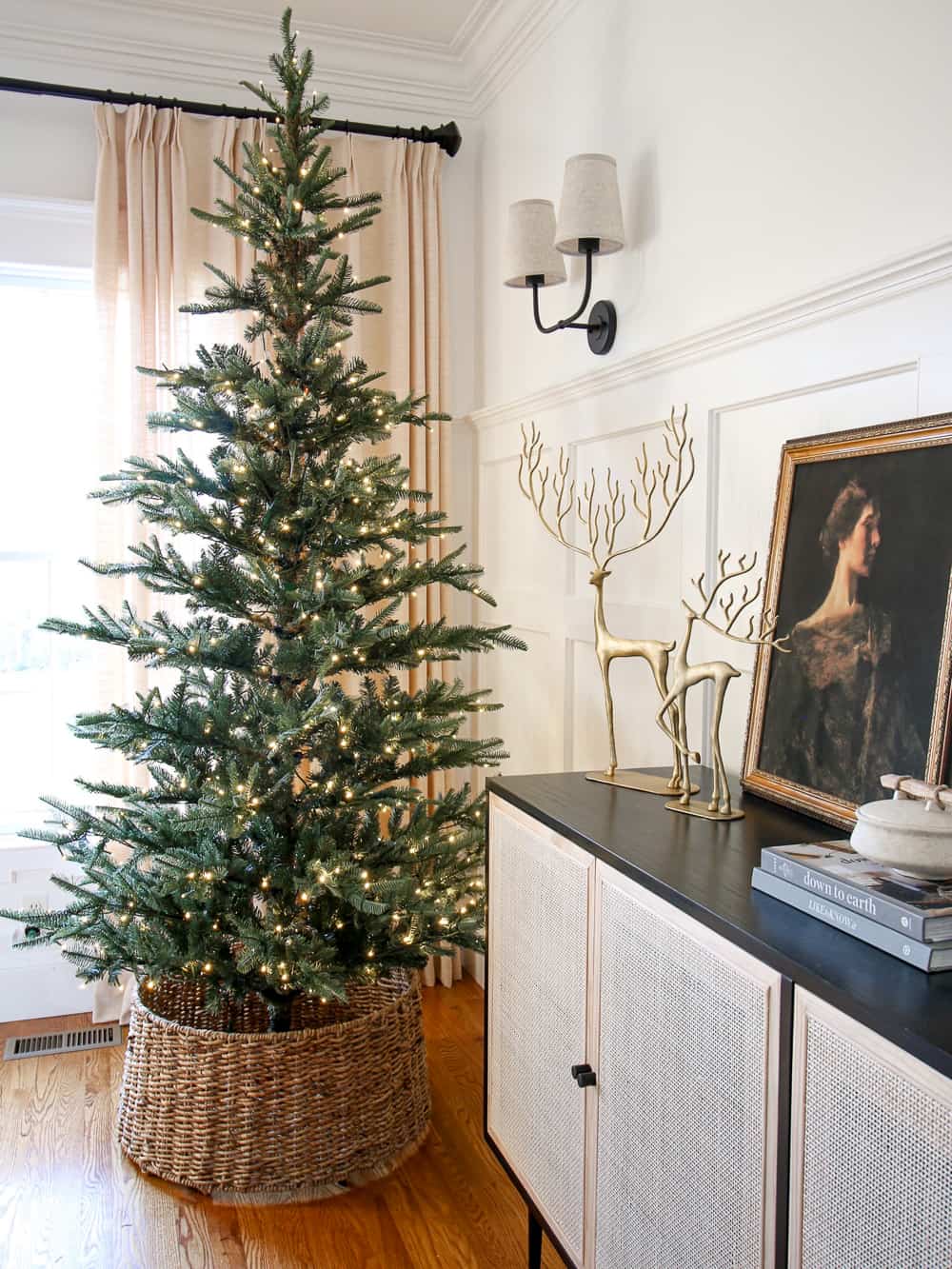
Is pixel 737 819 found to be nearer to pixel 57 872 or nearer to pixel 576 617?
pixel 576 617

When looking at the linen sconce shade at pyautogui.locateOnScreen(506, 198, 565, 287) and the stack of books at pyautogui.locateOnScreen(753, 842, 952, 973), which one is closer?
the stack of books at pyautogui.locateOnScreen(753, 842, 952, 973)

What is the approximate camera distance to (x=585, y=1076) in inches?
62.7

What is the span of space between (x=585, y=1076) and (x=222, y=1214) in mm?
1029

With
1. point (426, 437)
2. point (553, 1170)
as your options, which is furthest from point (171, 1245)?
point (426, 437)

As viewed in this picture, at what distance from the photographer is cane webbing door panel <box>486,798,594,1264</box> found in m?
1.65

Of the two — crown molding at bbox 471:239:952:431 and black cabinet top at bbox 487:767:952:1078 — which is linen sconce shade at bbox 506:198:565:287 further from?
black cabinet top at bbox 487:767:952:1078

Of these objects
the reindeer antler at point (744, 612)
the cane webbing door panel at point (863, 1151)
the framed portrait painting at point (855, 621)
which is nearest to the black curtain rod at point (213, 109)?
the reindeer antler at point (744, 612)

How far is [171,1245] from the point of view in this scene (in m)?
2.05

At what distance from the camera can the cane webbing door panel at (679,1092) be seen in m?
1.16

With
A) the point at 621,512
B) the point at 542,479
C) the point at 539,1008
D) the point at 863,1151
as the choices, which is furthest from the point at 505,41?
the point at 863,1151

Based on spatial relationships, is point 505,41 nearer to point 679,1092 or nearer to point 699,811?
point 699,811

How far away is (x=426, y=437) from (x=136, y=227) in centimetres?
101

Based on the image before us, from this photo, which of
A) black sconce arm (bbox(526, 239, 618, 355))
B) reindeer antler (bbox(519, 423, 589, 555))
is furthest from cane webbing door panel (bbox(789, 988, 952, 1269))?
black sconce arm (bbox(526, 239, 618, 355))

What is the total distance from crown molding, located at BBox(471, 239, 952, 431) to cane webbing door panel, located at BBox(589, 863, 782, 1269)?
94 centimetres
